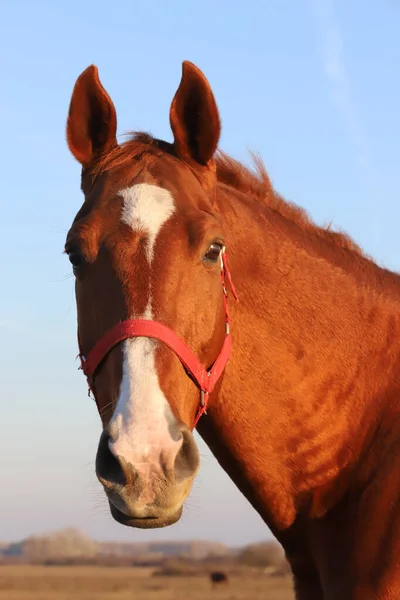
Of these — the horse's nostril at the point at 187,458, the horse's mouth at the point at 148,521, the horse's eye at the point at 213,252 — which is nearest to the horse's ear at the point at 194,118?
the horse's eye at the point at 213,252

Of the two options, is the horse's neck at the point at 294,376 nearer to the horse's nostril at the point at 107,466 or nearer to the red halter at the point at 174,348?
the red halter at the point at 174,348

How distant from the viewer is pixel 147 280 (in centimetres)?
459

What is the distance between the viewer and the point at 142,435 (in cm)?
409

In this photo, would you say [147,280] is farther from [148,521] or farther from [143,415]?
[148,521]

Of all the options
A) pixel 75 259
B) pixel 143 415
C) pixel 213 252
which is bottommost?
pixel 143 415

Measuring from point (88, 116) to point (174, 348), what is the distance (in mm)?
1879

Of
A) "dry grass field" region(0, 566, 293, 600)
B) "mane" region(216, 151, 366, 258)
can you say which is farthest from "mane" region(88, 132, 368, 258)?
"dry grass field" region(0, 566, 293, 600)

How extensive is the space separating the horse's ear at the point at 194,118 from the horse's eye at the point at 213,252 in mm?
767

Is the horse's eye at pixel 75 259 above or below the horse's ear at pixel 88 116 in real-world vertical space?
below

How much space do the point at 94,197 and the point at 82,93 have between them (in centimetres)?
86

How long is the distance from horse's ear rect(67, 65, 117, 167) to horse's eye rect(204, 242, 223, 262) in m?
1.14

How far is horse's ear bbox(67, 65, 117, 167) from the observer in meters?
5.52

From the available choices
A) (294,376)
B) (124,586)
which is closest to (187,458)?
(294,376)

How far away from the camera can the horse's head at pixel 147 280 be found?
4.13 meters
